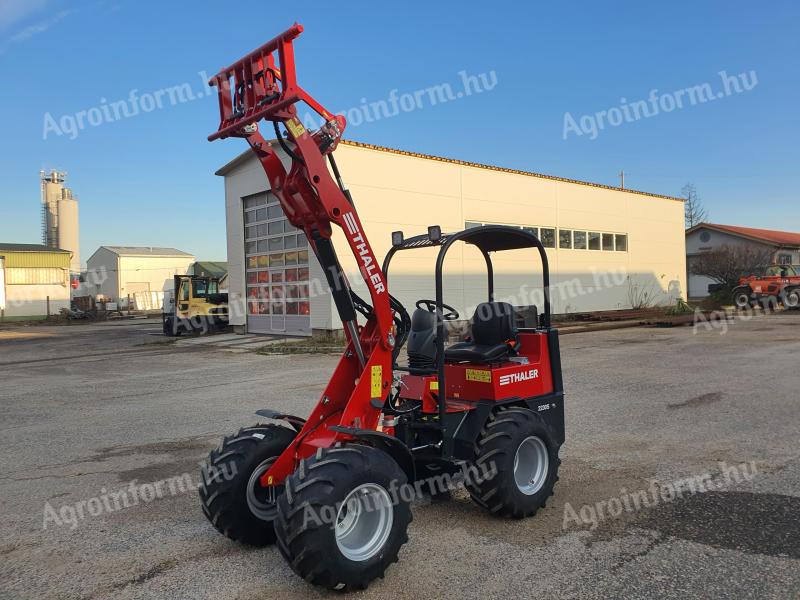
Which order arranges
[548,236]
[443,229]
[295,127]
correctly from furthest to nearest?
1. [548,236]
2. [443,229]
3. [295,127]

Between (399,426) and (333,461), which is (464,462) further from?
(333,461)

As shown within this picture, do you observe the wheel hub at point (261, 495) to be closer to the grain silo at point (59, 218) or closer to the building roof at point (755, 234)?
the building roof at point (755, 234)

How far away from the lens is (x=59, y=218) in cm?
6800

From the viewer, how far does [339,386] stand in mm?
4719

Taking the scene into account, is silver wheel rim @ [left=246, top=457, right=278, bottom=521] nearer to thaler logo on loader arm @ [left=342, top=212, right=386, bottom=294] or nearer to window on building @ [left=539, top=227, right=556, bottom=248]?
thaler logo on loader arm @ [left=342, top=212, right=386, bottom=294]

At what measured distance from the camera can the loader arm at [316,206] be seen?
4.09 m

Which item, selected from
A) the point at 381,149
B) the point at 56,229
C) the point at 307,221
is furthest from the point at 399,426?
the point at 56,229

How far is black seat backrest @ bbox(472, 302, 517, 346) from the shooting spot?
5.27 m

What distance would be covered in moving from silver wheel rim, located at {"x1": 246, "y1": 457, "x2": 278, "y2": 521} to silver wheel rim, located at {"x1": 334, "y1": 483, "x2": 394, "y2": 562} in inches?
31.7

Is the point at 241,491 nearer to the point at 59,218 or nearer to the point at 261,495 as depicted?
the point at 261,495

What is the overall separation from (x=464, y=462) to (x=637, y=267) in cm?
2768

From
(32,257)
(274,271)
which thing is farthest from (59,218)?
(274,271)

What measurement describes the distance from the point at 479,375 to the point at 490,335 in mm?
370

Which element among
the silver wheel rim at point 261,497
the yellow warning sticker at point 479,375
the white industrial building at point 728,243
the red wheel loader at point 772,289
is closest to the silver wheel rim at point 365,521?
the silver wheel rim at point 261,497
